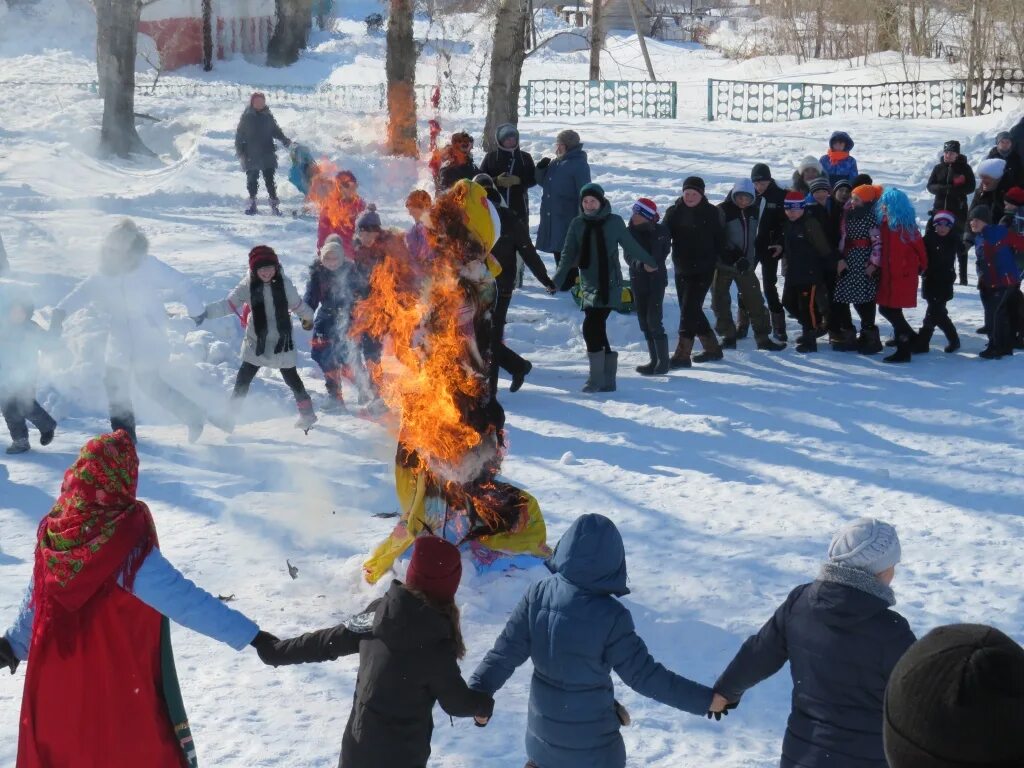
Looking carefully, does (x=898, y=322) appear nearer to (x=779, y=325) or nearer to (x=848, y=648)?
(x=779, y=325)

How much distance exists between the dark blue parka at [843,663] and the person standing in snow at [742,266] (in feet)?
25.0

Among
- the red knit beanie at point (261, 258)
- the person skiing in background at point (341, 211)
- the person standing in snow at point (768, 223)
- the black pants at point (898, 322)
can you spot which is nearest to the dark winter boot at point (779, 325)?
the person standing in snow at point (768, 223)

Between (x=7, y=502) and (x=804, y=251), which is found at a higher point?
(x=804, y=251)

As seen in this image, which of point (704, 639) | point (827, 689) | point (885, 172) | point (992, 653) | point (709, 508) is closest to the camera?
point (992, 653)

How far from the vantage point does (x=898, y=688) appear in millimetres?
Result: 1921

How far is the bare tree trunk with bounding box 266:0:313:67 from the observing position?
4491 cm

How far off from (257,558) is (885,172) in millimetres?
13802

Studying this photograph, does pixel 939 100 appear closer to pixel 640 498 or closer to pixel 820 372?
pixel 820 372

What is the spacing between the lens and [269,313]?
9695 millimetres

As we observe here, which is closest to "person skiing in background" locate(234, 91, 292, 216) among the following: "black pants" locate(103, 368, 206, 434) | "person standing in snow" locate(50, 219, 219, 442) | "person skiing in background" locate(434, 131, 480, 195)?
"person skiing in background" locate(434, 131, 480, 195)

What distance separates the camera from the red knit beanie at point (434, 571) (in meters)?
3.96

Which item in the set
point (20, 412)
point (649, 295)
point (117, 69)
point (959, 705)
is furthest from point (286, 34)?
point (959, 705)

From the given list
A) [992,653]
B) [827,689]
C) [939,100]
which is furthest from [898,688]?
[939,100]

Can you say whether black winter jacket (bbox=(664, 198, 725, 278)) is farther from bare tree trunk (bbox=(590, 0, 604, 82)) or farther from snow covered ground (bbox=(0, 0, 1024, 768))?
bare tree trunk (bbox=(590, 0, 604, 82))
